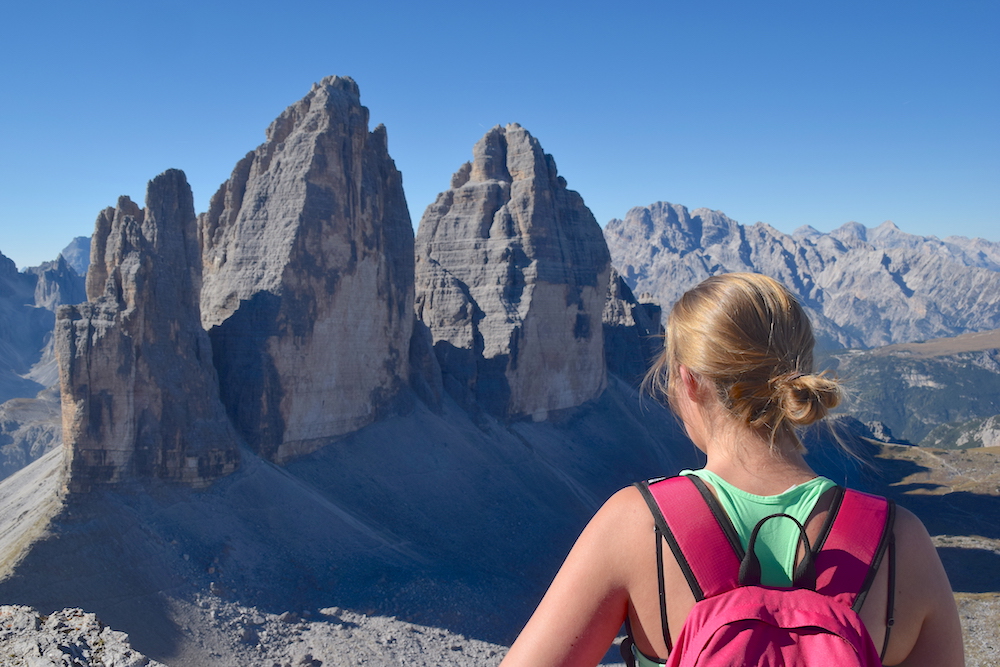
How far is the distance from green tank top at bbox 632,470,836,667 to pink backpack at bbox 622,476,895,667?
5 cm

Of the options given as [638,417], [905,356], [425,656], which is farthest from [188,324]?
[905,356]

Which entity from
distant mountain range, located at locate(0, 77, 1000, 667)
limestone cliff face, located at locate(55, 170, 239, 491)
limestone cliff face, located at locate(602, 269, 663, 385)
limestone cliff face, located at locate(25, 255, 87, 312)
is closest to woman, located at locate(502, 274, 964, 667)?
distant mountain range, located at locate(0, 77, 1000, 667)

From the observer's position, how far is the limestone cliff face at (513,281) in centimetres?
4300

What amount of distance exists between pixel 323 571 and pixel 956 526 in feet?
125

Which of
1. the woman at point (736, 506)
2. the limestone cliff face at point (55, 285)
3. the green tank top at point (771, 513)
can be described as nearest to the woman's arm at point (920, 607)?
the woman at point (736, 506)

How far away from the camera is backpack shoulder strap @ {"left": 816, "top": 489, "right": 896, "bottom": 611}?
227 centimetres

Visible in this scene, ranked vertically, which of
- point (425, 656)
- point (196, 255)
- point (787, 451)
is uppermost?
point (196, 255)

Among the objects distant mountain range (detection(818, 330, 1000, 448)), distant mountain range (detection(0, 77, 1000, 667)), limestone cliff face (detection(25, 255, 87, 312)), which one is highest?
limestone cliff face (detection(25, 255, 87, 312))

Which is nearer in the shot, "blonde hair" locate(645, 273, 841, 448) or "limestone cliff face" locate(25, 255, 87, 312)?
"blonde hair" locate(645, 273, 841, 448)

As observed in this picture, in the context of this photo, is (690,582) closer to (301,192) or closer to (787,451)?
(787,451)

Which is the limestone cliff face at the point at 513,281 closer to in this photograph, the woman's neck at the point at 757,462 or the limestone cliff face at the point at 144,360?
the limestone cliff face at the point at 144,360

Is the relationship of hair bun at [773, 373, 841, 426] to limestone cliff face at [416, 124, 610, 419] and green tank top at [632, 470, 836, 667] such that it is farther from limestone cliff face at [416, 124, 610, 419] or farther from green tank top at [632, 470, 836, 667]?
limestone cliff face at [416, 124, 610, 419]

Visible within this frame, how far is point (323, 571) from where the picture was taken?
81.1 feet

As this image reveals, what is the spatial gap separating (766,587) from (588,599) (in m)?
0.55
